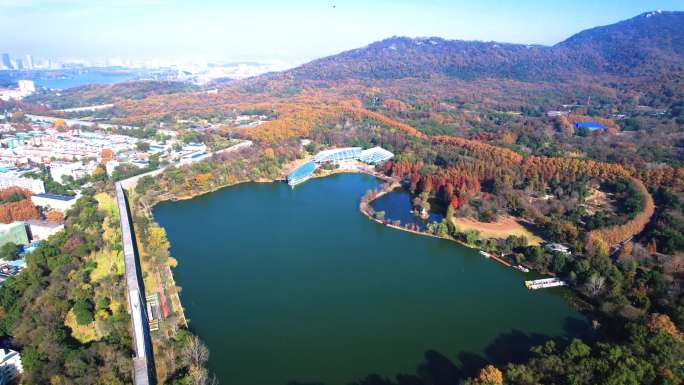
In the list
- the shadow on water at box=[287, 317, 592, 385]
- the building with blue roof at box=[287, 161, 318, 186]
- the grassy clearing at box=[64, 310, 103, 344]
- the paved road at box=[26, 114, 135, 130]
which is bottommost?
the shadow on water at box=[287, 317, 592, 385]

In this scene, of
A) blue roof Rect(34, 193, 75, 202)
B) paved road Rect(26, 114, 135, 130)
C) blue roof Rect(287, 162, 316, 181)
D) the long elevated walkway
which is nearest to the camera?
the long elevated walkway

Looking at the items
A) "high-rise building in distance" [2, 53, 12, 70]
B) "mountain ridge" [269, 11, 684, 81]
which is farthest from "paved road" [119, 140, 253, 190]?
"high-rise building in distance" [2, 53, 12, 70]

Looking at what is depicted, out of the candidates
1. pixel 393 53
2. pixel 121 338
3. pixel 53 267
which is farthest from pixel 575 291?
pixel 393 53

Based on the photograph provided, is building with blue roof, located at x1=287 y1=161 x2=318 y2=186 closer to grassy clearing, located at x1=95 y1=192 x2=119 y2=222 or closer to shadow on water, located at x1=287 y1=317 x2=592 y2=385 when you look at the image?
grassy clearing, located at x1=95 y1=192 x2=119 y2=222

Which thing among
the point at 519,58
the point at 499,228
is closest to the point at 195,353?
the point at 499,228

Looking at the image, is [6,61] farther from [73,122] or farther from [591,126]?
[591,126]

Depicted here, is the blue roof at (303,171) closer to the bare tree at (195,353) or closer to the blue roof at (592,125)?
the bare tree at (195,353)

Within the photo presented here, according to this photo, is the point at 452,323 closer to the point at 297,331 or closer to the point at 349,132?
the point at 297,331
